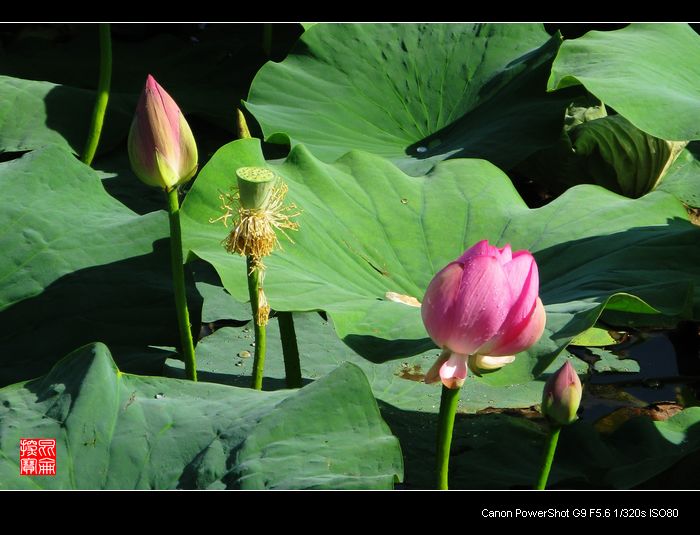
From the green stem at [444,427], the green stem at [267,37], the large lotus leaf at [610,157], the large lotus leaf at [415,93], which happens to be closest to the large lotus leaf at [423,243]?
the green stem at [444,427]

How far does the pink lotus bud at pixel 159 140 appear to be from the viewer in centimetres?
140

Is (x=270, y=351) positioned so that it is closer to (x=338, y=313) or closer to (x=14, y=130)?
(x=338, y=313)

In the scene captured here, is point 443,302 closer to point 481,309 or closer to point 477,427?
point 481,309

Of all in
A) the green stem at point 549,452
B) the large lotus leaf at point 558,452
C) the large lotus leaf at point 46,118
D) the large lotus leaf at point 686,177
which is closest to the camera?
the green stem at point 549,452

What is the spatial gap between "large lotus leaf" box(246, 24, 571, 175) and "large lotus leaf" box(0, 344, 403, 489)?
1057 mm

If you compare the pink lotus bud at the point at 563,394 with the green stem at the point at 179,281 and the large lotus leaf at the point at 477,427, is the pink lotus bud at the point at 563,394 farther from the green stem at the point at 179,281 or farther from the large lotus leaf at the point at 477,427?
the green stem at the point at 179,281

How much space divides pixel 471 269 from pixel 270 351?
85 centimetres

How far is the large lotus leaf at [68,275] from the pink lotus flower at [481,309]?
2.38 ft

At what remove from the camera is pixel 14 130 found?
272 cm

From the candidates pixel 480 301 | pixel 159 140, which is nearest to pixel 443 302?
pixel 480 301

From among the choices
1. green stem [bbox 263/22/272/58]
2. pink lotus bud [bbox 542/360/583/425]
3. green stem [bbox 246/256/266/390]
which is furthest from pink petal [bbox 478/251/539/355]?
green stem [bbox 263/22/272/58]

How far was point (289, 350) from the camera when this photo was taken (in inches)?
68.4
